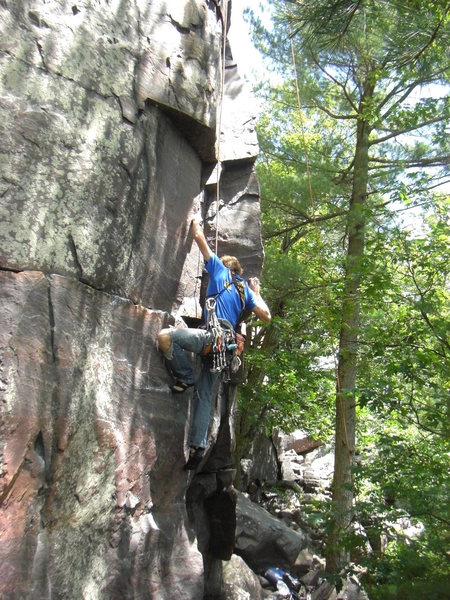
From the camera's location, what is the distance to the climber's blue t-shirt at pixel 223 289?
471 centimetres

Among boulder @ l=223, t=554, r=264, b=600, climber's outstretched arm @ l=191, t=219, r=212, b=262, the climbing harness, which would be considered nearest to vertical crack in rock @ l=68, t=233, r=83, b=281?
the climbing harness

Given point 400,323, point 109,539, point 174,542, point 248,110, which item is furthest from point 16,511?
point 248,110

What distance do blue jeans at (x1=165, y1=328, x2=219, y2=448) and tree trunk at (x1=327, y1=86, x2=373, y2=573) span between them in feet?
8.13

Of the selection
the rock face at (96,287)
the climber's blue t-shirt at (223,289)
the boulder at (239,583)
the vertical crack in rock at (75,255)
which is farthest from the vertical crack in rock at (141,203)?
the boulder at (239,583)

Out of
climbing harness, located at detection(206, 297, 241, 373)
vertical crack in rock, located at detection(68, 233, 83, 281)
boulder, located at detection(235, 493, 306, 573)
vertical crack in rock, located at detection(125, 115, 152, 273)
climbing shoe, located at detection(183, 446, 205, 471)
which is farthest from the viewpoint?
boulder, located at detection(235, 493, 306, 573)

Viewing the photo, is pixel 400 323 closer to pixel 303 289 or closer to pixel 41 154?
pixel 303 289

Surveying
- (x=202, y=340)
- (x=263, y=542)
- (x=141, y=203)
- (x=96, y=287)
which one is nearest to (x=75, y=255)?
(x=96, y=287)

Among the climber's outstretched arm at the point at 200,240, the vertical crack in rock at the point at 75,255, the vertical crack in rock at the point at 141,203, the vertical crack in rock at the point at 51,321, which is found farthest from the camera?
the climber's outstretched arm at the point at 200,240

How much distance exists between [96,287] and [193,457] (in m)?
1.75

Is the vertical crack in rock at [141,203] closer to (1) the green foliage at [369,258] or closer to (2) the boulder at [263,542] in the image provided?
(1) the green foliage at [369,258]

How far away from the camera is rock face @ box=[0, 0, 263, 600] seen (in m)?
3.31

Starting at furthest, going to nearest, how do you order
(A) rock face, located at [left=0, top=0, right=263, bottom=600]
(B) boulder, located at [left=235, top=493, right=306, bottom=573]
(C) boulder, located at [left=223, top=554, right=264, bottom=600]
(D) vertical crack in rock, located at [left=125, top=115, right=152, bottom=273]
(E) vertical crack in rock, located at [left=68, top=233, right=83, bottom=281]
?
(B) boulder, located at [left=235, top=493, right=306, bottom=573] → (C) boulder, located at [left=223, top=554, right=264, bottom=600] → (D) vertical crack in rock, located at [left=125, top=115, right=152, bottom=273] → (E) vertical crack in rock, located at [left=68, top=233, right=83, bottom=281] → (A) rock face, located at [left=0, top=0, right=263, bottom=600]

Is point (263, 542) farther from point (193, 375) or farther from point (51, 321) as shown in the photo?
point (51, 321)

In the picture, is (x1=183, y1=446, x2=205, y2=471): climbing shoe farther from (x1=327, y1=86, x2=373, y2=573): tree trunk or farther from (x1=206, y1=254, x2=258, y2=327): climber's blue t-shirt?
(x1=327, y1=86, x2=373, y2=573): tree trunk
